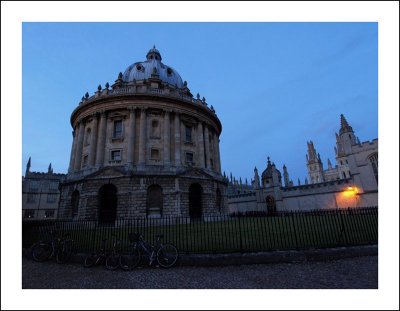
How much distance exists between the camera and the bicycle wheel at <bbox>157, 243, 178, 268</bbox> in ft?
26.7

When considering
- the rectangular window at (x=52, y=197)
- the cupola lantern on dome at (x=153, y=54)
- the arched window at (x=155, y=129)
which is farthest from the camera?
the rectangular window at (x=52, y=197)

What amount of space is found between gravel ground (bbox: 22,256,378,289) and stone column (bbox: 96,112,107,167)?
58.6ft

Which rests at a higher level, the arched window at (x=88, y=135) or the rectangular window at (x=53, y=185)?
the arched window at (x=88, y=135)

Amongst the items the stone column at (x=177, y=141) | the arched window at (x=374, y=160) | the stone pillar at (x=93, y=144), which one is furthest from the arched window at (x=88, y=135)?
the arched window at (x=374, y=160)

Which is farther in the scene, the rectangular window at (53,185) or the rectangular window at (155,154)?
the rectangular window at (53,185)

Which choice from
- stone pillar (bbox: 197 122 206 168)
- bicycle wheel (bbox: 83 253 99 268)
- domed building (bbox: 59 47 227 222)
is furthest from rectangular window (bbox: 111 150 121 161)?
bicycle wheel (bbox: 83 253 99 268)

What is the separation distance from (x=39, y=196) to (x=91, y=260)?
56.6 meters

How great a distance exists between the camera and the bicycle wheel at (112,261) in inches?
324

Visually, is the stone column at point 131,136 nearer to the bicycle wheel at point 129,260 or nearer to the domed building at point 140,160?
the domed building at point 140,160

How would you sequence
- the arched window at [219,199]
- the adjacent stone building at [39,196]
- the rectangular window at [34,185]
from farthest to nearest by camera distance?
the rectangular window at [34,185], the adjacent stone building at [39,196], the arched window at [219,199]

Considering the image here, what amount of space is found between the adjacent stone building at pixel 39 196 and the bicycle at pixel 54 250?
4693 cm

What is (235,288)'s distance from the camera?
594cm

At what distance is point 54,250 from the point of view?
9.98m

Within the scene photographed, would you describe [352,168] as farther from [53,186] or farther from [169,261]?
[53,186]
